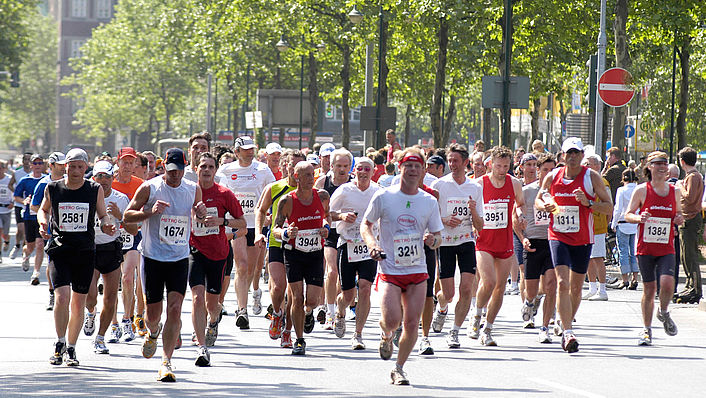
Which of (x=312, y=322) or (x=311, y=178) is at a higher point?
(x=311, y=178)

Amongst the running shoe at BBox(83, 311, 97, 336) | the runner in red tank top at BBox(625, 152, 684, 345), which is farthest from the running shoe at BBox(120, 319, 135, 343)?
the runner in red tank top at BBox(625, 152, 684, 345)

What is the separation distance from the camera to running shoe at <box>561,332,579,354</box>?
11970mm

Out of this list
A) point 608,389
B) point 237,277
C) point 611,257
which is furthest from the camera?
point 611,257

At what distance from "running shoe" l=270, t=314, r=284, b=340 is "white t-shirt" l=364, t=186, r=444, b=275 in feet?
8.85

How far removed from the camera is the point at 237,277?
14188 mm

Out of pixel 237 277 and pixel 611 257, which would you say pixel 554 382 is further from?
pixel 611 257

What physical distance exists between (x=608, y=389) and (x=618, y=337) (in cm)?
385

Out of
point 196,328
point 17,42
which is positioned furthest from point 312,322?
point 17,42

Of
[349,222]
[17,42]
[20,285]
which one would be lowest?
[20,285]

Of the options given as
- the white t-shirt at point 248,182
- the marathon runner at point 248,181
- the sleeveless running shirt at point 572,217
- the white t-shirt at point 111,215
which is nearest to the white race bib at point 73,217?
the white t-shirt at point 111,215

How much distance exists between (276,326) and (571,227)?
298 centimetres

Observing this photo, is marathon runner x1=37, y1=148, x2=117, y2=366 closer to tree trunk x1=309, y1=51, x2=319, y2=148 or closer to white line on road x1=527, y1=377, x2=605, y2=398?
white line on road x1=527, y1=377, x2=605, y2=398

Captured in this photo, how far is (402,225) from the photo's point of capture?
9945mm

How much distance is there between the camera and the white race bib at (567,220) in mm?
12078
